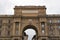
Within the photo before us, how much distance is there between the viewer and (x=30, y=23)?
222 ft

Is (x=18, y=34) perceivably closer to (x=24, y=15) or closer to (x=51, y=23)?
(x=24, y=15)

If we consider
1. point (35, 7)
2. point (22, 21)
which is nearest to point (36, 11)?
point (35, 7)

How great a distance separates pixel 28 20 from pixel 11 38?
→ 917 cm

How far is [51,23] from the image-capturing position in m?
68.1

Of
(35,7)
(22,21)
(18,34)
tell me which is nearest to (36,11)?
(35,7)

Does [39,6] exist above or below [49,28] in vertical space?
above

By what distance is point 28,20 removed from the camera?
6762 centimetres

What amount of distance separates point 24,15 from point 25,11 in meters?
1.57

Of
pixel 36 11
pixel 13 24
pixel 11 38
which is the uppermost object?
pixel 36 11

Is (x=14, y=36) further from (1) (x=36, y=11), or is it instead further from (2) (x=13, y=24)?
(1) (x=36, y=11)

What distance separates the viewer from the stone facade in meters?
66.4

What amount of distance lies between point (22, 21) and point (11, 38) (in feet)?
24.6

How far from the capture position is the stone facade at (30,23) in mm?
66375

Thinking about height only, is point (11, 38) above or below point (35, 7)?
below
